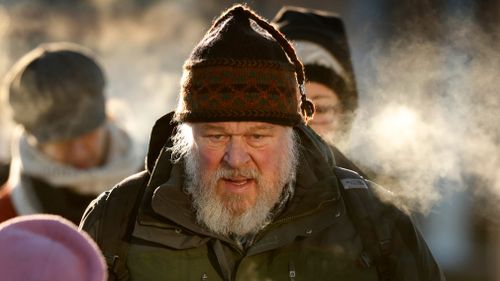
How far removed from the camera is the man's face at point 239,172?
→ 4969mm

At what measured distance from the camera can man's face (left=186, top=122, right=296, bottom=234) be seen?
4.97 meters

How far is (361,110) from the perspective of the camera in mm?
7449

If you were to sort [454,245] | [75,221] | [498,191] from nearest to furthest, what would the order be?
[75,221], [498,191], [454,245]

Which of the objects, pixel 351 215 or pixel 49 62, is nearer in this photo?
pixel 351 215

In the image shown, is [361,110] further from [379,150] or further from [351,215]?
[351,215]

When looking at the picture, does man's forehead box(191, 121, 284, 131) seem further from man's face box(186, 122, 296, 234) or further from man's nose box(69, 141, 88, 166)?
man's nose box(69, 141, 88, 166)

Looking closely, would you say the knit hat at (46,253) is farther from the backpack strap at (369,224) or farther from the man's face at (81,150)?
the man's face at (81,150)

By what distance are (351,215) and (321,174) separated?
0.23 metres

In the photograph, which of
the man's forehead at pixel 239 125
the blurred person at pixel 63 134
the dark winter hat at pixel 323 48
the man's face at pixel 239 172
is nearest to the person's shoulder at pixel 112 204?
the man's face at pixel 239 172

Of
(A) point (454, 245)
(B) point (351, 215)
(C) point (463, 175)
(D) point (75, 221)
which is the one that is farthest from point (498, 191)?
(A) point (454, 245)

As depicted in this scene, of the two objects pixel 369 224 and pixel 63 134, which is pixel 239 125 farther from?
pixel 63 134

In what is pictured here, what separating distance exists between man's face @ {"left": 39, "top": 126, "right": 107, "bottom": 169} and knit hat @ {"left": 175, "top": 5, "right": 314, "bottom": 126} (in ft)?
8.15

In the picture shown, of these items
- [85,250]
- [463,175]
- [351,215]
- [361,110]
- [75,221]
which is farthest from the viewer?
[463,175]

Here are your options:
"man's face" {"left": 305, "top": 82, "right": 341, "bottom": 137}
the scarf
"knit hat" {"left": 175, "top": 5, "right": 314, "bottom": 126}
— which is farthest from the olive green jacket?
the scarf
